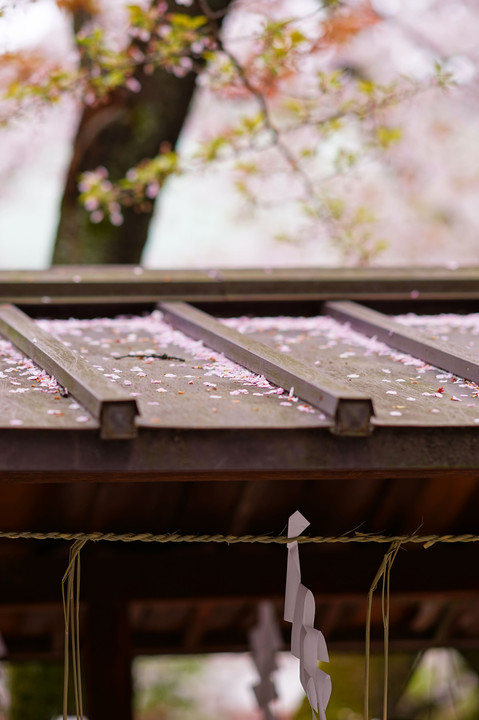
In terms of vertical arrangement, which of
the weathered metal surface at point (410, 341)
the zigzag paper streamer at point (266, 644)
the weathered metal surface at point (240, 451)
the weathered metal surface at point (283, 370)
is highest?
the weathered metal surface at point (410, 341)

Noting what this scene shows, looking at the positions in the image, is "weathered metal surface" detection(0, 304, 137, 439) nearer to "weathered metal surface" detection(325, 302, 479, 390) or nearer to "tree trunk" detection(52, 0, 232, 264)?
"weathered metal surface" detection(325, 302, 479, 390)

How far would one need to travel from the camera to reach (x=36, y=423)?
135 centimetres

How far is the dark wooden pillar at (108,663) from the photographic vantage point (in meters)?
2.78

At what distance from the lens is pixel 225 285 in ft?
8.45

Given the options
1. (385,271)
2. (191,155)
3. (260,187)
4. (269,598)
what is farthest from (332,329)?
(260,187)

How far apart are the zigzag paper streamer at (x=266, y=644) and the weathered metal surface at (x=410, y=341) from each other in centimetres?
142

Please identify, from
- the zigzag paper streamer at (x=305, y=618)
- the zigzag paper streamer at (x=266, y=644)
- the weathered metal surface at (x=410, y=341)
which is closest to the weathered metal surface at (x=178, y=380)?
the zigzag paper streamer at (x=305, y=618)

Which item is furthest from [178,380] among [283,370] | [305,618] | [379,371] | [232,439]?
[305,618]

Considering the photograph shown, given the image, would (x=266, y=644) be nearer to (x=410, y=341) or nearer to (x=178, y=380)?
(x=410, y=341)

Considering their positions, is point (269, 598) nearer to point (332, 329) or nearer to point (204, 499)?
point (204, 499)

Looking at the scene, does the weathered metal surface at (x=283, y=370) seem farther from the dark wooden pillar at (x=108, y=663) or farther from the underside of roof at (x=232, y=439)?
the dark wooden pillar at (x=108, y=663)

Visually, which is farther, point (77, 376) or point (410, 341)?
point (410, 341)

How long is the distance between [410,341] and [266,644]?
1783 millimetres

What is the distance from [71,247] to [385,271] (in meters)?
2.77
